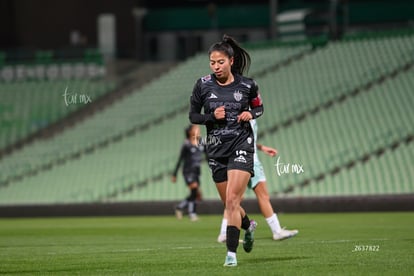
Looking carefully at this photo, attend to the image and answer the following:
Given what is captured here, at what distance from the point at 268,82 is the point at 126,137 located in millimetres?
5428

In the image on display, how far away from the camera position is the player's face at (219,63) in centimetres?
1174

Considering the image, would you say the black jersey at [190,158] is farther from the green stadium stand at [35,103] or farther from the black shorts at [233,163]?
the green stadium stand at [35,103]

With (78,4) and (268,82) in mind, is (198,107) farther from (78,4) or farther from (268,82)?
(78,4)

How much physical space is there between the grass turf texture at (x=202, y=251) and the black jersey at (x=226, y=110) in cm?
137

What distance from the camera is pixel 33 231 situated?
2238cm

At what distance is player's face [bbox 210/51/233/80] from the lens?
1174cm

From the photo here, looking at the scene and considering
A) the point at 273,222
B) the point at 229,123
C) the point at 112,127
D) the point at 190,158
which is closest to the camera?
the point at 229,123

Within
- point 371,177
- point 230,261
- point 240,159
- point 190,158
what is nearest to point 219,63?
point 240,159

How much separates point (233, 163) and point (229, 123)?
0.47 meters

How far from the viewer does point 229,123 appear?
11.8 m

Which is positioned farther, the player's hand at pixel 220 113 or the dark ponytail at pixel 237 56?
the dark ponytail at pixel 237 56

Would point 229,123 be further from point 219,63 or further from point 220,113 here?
point 219,63

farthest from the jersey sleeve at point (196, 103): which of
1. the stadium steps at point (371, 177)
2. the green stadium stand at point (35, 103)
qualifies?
the green stadium stand at point (35, 103)

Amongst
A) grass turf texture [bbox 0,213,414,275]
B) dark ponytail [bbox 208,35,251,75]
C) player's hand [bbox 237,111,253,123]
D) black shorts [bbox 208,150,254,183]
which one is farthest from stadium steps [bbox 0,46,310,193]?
player's hand [bbox 237,111,253,123]
